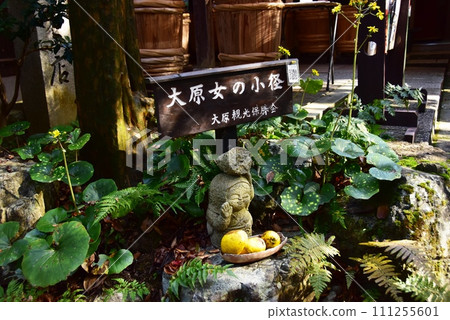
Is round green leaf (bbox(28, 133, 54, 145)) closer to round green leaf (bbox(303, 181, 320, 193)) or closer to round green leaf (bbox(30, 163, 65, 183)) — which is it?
round green leaf (bbox(30, 163, 65, 183))

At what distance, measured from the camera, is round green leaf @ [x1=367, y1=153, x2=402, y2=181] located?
2.91 metres

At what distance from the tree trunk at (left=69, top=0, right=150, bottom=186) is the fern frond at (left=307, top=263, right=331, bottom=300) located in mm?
1596

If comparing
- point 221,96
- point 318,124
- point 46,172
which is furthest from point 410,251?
point 46,172

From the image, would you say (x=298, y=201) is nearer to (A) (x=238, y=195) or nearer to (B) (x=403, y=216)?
(A) (x=238, y=195)

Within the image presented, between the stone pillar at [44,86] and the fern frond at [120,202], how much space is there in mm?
1986

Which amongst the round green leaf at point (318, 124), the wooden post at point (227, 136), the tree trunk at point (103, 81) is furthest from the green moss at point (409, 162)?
the tree trunk at point (103, 81)

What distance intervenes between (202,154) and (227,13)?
182 cm

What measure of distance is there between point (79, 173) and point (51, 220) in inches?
17.2

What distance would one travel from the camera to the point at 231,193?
2.72 meters

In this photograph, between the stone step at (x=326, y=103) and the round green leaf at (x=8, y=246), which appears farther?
the stone step at (x=326, y=103)

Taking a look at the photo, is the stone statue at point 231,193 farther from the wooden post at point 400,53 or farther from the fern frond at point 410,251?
the wooden post at point 400,53

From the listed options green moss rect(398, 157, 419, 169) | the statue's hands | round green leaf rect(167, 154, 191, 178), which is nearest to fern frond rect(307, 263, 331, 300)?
the statue's hands

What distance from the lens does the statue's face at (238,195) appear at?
2.72m

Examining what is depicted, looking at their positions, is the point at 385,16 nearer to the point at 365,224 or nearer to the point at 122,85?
the point at 365,224
